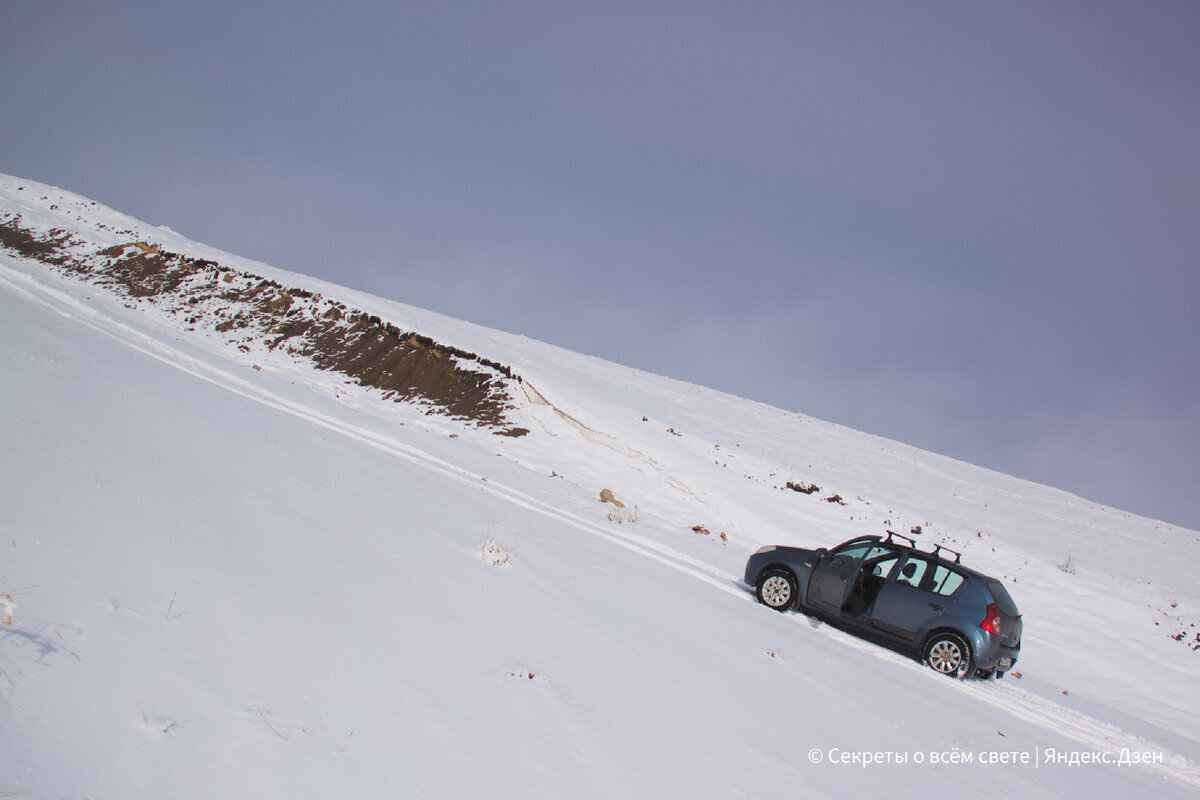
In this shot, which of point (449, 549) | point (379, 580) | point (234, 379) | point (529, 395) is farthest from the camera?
point (529, 395)

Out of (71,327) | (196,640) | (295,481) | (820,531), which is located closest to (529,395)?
(820,531)

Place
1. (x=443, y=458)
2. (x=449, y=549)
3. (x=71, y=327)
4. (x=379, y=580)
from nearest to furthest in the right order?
(x=379, y=580)
(x=449, y=549)
(x=71, y=327)
(x=443, y=458)

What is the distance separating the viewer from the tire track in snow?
774cm

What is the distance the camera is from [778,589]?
10.0 metres

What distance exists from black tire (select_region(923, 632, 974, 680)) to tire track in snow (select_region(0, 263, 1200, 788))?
0.66 feet

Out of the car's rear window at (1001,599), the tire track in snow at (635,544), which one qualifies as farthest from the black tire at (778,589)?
the car's rear window at (1001,599)

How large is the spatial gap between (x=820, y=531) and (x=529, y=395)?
10371 millimetres

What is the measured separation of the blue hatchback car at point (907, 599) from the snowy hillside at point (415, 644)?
→ 0.34 m

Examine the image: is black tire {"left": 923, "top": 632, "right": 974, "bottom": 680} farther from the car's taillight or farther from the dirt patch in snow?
the dirt patch in snow

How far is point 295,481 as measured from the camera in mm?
6793

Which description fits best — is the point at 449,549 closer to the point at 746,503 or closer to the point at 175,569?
the point at 175,569

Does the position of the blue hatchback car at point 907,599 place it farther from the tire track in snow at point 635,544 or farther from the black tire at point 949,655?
the tire track in snow at point 635,544

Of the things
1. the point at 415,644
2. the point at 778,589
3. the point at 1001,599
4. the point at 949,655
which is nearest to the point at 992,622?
the point at 1001,599

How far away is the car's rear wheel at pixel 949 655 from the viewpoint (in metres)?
8.69
